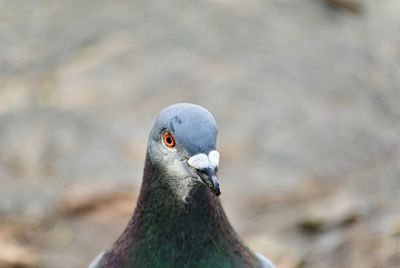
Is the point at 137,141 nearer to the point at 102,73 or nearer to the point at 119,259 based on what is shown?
the point at 102,73

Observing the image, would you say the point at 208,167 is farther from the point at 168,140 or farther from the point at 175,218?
the point at 175,218

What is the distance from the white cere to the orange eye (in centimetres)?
18

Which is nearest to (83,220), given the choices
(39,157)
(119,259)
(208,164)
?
(39,157)

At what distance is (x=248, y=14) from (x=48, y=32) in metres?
2.08

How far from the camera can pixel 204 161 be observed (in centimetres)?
366

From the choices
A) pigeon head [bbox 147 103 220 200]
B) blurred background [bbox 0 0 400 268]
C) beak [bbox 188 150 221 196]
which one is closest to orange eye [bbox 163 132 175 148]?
pigeon head [bbox 147 103 220 200]

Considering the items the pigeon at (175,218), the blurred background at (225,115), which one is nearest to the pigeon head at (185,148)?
the pigeon at (175,218)

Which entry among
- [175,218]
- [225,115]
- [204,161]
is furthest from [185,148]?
[225,115]

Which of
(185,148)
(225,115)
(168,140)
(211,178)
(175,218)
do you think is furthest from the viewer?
(225,115)

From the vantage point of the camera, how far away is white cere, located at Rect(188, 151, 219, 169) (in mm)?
3638

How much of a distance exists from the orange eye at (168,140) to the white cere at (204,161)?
0.59ft

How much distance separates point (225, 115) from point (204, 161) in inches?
171

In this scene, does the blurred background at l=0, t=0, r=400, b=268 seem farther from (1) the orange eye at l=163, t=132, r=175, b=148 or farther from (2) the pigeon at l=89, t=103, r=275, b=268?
(1) the orange eye at l=163, t=132, r=175, b=148

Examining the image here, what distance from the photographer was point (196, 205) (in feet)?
13.5
